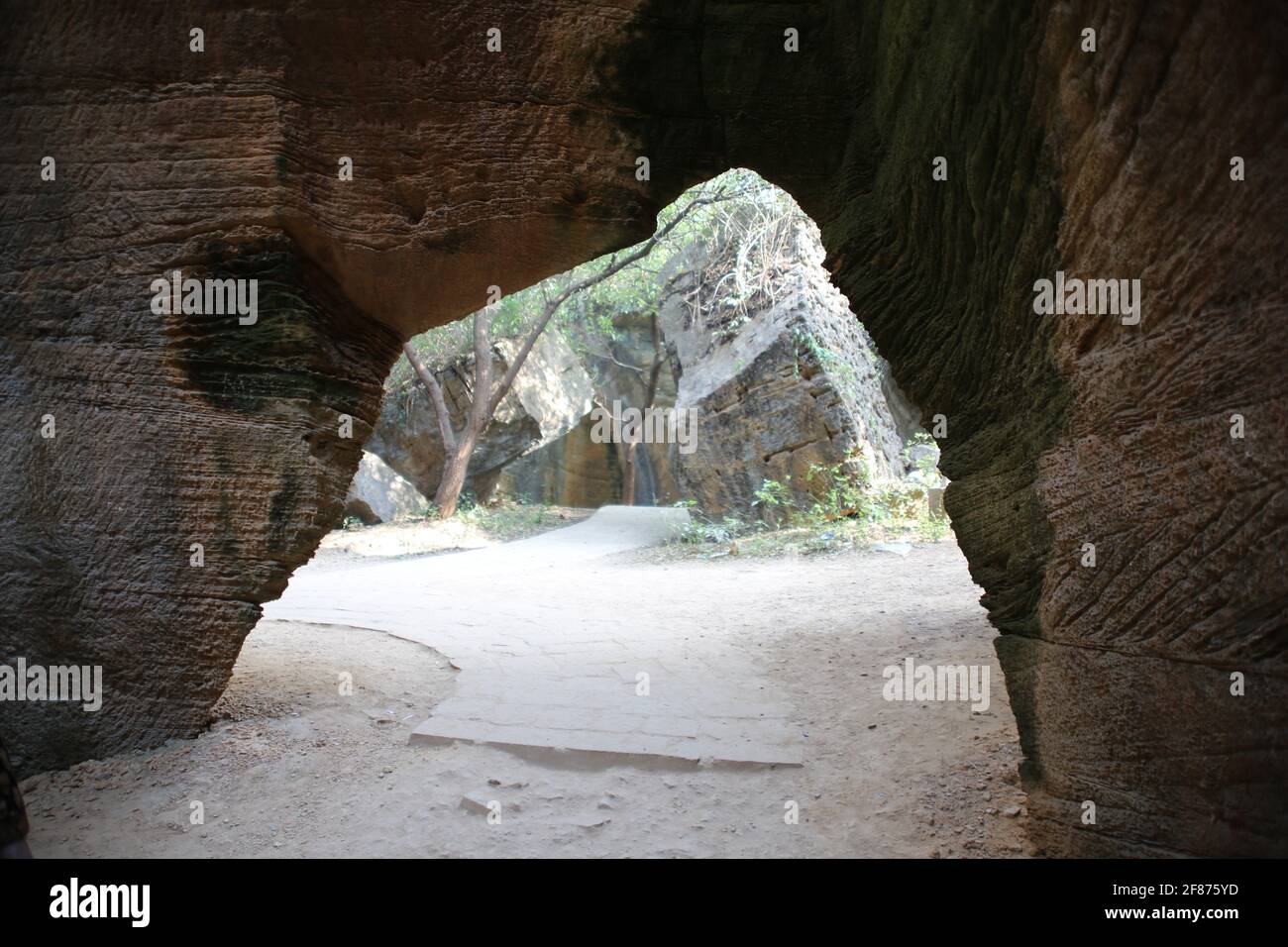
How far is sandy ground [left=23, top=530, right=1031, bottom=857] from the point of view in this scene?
3004 millimetres

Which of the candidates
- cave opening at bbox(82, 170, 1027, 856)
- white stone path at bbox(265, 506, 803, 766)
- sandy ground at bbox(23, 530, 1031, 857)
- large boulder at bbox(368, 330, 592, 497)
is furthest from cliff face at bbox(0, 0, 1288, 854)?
large boulder at bbox(368, 330, 592, 497)

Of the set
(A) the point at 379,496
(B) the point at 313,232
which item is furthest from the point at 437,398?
(B) the point at 313,232

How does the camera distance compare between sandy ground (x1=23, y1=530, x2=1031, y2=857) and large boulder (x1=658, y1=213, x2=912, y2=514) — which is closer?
sandy ground (x1=23, y1=530, x2=1031, y2=857)

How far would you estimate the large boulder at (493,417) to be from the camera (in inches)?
745

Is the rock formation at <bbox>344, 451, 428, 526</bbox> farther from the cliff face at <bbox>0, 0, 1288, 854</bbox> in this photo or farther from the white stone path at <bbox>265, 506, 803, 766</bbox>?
the cliff face at <bbox>0, 0, 1288, 854</bbox>

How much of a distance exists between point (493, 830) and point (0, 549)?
2.54 metres

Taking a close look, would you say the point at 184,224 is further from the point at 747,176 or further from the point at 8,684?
the point at 747,176

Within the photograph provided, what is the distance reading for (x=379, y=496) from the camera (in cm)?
1700

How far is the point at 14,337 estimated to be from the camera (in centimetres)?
362

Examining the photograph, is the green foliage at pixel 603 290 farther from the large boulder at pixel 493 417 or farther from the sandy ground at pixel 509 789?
the sandy ground at pixel 509 789

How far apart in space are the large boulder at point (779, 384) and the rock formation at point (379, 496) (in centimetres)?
748

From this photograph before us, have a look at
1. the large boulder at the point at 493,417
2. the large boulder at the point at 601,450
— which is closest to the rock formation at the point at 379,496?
the large boulder at the point at 493,417

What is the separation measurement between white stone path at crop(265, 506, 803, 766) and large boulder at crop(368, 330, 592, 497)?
8771 mm

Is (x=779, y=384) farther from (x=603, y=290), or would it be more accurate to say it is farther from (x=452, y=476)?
(x=452, y=476)
